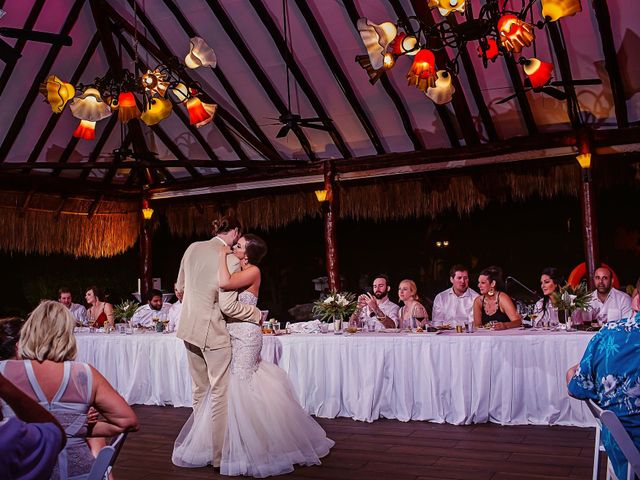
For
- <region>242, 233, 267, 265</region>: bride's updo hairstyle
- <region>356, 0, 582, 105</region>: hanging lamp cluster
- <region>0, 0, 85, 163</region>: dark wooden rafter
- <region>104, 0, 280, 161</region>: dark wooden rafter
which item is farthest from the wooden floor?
<region>0, 0, 85, 163</region>: dark wooden rafter

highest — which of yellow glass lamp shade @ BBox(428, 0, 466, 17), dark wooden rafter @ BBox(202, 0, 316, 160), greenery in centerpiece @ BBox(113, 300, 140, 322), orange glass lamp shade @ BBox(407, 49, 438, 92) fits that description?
dark wooden rafter @ BBox(202, 0, 316, 160)

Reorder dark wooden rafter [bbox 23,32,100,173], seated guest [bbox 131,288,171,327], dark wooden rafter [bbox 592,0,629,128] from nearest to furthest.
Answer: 1. dark wooden rafter [bbox 592,0,629,128]
2. seated guest [bbox 131,288,171,327]
3. dark wooden rafter [bbox 23,32,100,173]

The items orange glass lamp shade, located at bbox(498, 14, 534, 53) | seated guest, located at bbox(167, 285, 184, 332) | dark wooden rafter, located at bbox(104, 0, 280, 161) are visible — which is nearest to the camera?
orange glass lamp shade, located at bbox(498, 14, 534, 53)

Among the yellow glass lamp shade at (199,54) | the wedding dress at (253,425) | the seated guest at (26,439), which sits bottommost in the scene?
the wedding dress at (253,425)

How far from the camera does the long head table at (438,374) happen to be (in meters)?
5.25

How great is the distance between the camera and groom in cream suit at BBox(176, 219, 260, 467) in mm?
4320

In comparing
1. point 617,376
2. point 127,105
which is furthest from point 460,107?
point 617,376

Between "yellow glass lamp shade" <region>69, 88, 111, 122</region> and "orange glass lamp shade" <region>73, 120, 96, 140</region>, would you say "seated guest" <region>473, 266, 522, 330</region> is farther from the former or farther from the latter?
"orange glass lamp shade" <region>73, 120, 96, 140</region>

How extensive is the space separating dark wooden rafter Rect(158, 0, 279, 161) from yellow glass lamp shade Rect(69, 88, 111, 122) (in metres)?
2.99

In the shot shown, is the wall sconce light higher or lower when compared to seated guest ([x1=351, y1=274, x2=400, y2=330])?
higher

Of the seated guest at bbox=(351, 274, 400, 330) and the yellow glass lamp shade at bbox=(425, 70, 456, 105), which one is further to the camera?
the seated guest at bbox=(351, 274, 400, 330)

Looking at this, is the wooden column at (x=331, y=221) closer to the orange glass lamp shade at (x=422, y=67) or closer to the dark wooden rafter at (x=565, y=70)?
the dark wooden rafter at (x=565, y=70)

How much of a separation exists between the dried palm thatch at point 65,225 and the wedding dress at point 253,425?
25.0 ft

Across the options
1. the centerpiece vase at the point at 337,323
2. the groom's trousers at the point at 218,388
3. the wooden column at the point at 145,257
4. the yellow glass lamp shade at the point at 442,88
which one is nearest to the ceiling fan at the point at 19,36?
the groom's trousers at the point at 218,388
